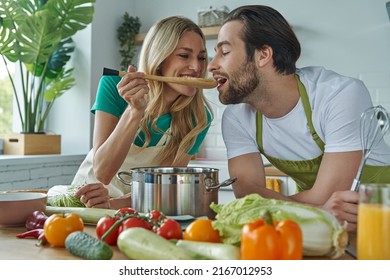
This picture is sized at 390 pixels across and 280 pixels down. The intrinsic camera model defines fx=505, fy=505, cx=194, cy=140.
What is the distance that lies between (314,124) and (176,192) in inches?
32.8

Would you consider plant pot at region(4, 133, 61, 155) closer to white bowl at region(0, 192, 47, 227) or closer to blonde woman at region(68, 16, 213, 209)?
blonde woman at region(68, 16, 213, 209)

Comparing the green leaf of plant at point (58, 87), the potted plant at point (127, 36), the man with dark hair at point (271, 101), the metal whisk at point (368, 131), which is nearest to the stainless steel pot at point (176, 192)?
the metal whisk at point (368, 131)

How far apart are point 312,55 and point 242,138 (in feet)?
6.77

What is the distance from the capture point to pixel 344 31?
151 inches

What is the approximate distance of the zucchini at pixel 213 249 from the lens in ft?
3.18

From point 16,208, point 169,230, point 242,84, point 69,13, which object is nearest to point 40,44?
point 69,13

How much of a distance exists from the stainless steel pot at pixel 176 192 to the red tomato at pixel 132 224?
6.2 inches

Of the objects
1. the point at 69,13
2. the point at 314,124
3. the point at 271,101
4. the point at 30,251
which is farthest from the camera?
the point at 69,13

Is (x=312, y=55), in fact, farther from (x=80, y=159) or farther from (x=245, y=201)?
(x=245, y=201)

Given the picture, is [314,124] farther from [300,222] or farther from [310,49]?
[310,49]

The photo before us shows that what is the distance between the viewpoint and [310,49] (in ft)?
12.8

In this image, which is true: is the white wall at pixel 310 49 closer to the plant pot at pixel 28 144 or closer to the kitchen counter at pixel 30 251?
the plant pot at pixel 28 144

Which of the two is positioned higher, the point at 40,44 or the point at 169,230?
the point at 40,44
